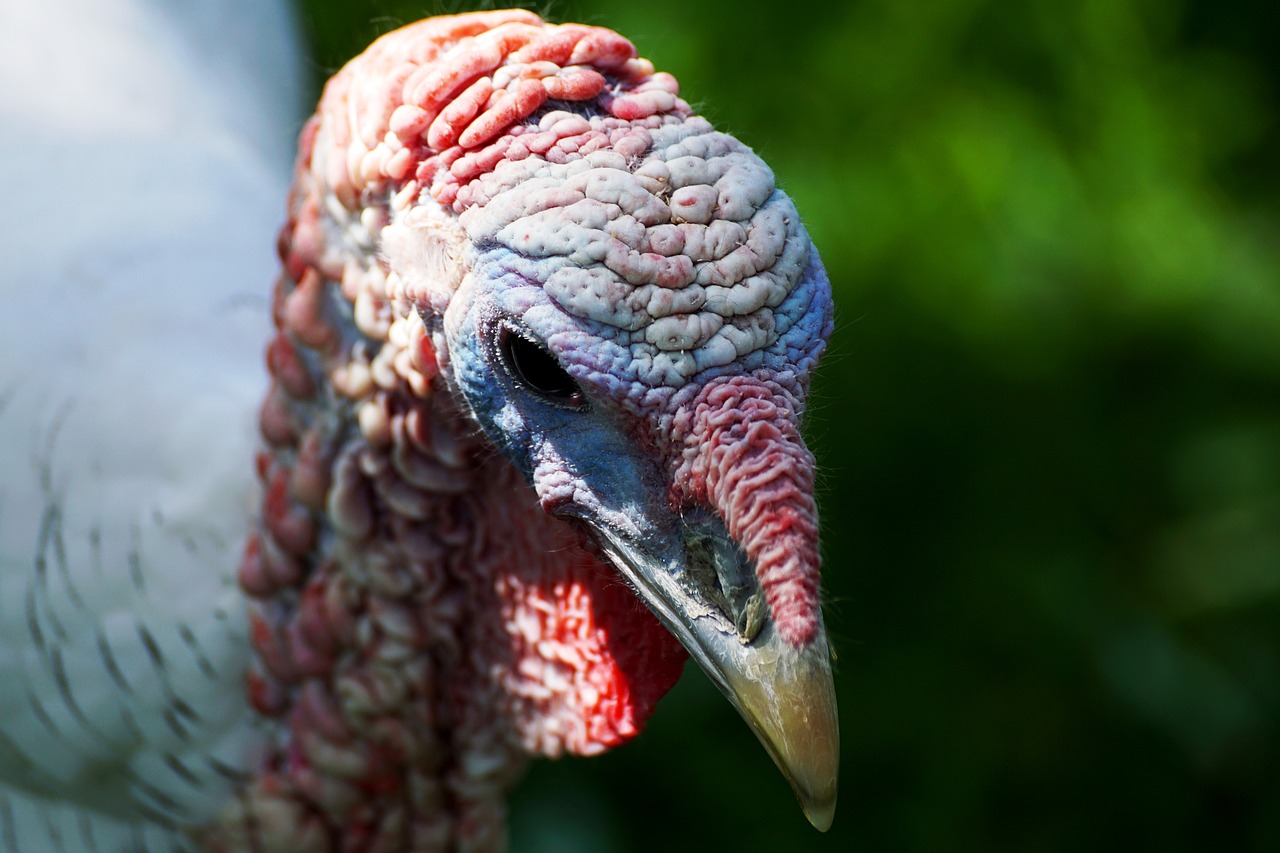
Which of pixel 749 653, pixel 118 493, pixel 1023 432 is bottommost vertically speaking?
pixel 1023 432

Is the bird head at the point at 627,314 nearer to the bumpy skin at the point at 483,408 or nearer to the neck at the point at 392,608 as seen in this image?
the bumpy skin at the point at 483,408

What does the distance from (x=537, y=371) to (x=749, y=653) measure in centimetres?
36

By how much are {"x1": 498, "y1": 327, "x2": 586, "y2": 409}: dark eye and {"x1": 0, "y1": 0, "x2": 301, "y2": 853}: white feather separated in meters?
0.55

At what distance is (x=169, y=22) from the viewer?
253 cm

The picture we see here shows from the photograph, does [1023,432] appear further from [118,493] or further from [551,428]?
[118,493]

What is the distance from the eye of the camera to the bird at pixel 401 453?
1.24m

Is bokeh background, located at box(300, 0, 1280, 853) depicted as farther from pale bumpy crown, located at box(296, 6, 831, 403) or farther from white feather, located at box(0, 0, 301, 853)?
pale bumpy crown, located at box(296, 6, 831, 403)

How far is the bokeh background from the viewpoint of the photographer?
3123 millimetres

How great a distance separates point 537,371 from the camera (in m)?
1.33

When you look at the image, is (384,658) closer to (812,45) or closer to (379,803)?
(379,803)

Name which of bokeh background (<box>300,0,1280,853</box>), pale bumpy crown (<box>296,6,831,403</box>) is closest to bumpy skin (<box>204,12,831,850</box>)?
pale bumpy crown (<box>296,6,831,403</box>)

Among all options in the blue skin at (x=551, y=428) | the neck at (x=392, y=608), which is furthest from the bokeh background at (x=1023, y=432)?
the blue skin at (x=551, y=428)

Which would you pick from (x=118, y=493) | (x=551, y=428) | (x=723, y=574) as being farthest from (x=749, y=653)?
(x=118, y=493)

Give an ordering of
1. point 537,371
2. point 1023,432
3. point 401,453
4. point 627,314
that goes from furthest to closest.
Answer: point 1023,432 < point 401,453 < point 537,371 < point 627,314
